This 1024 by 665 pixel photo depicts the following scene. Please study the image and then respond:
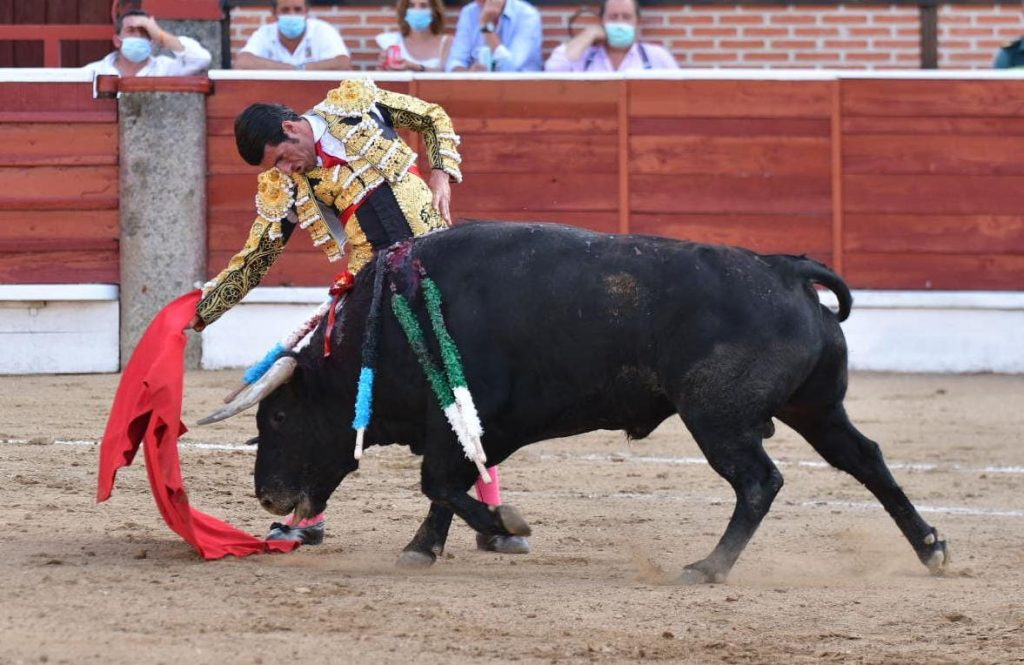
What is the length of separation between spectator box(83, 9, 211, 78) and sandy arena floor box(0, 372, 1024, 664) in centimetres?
203

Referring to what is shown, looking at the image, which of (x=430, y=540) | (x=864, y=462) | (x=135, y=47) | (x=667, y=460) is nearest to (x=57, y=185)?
(x=135, y=47)

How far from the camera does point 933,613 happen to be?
382 cm

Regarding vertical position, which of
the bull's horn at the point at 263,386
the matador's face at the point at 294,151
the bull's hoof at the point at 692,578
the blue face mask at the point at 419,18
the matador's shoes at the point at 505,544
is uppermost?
the blue face mask at the point at 419,18

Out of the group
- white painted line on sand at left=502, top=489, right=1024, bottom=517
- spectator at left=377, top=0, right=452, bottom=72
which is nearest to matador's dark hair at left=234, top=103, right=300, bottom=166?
white painted line on sand at left=502, top=489, right=1024, bottom=517

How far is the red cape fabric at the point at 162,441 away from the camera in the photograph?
4.39 meters

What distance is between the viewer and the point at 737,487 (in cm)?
409

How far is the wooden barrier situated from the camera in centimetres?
826

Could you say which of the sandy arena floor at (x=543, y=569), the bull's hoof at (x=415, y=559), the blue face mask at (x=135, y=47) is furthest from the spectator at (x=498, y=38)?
the bull's hoof at (x=415, y=559)

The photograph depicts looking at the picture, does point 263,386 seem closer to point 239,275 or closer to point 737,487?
point 239,275

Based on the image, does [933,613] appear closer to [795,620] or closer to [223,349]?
[795,620]

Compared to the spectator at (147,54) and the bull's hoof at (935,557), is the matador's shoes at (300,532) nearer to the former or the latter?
the bull's hoof at (935,557)

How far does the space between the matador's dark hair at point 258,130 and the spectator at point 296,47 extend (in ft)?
13.2

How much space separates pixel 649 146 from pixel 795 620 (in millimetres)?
5001

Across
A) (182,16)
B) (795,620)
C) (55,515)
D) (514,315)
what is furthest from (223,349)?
(795,620)
